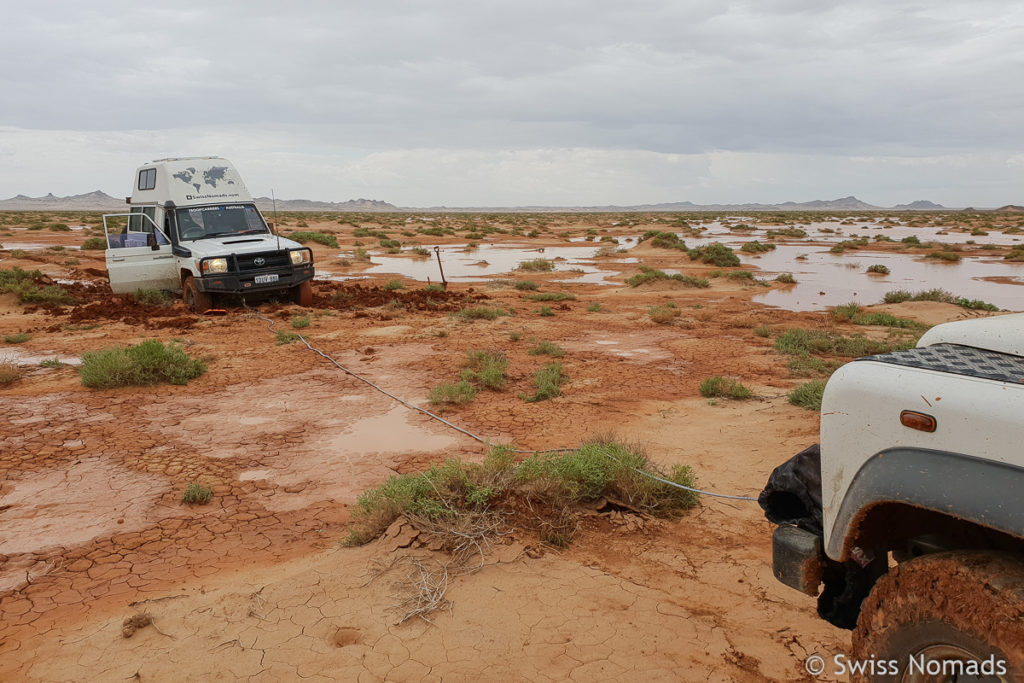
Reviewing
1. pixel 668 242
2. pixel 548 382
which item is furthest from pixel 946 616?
pixel 668 242

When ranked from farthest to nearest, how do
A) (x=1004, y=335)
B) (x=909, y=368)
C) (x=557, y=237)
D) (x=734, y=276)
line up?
(x=557, y=237), (x=734, y=276), (x=1004, y=335), (x=909, y=368)

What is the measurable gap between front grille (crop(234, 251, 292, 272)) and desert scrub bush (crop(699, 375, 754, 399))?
928 cm

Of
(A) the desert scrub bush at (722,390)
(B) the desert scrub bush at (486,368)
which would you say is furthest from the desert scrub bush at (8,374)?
(A) the desert scrub bush at (722,390)

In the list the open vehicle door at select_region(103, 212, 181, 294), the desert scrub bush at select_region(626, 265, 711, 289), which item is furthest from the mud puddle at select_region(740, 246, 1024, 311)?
the open vehicle door at select_region(103, 212, 181, 294)

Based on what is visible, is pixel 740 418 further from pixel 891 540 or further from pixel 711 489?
pixel 891 540

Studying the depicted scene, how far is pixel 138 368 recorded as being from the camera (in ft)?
28.8

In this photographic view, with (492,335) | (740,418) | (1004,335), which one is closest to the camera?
(1004,335)

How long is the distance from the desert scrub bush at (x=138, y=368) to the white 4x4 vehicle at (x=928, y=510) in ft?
28.6

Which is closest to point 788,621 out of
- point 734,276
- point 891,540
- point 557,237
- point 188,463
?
point 891,540

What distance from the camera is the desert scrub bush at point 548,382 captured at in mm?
8430

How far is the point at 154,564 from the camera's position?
4.46 m

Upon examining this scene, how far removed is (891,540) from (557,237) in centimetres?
4800

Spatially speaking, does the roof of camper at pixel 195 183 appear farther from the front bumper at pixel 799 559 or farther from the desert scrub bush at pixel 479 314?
the front bumper at pixel 799 559

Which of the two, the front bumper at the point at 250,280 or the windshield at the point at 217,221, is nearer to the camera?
the front bumper at the point at 250,280
